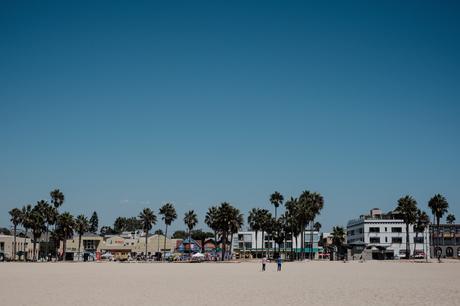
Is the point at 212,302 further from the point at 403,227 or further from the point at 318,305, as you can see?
the point at 403,227

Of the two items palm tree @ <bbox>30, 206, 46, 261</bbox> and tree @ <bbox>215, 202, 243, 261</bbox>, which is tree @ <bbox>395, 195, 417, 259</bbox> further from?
palm tree @ <bbox>30, 206, 46, 261</bbox>

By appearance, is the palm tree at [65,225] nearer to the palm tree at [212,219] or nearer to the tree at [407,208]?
the palm tree at [212,219]

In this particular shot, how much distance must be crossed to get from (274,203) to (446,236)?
4759 centimetres

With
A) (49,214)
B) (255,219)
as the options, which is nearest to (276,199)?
(255,219)

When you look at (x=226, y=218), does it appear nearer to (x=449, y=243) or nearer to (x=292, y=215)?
(x=292, y=215)

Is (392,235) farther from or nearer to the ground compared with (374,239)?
farther from the ground

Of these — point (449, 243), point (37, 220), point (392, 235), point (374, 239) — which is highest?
point (37, 220)

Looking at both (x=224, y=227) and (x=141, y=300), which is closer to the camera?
(x=141, y=300)

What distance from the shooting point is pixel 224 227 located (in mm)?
101938

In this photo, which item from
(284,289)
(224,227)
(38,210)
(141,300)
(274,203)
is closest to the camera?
(141,300)

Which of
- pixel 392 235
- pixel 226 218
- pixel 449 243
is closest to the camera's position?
pixel 226 218

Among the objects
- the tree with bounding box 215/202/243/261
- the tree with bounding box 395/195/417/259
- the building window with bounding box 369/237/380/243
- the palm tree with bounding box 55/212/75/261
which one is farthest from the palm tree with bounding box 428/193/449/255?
the palm tree with bounding box 55/212/75/261

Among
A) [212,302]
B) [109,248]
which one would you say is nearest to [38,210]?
[109,248]

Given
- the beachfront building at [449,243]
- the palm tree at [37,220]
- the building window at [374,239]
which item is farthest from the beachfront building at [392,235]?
the palm tree at [37,220]
